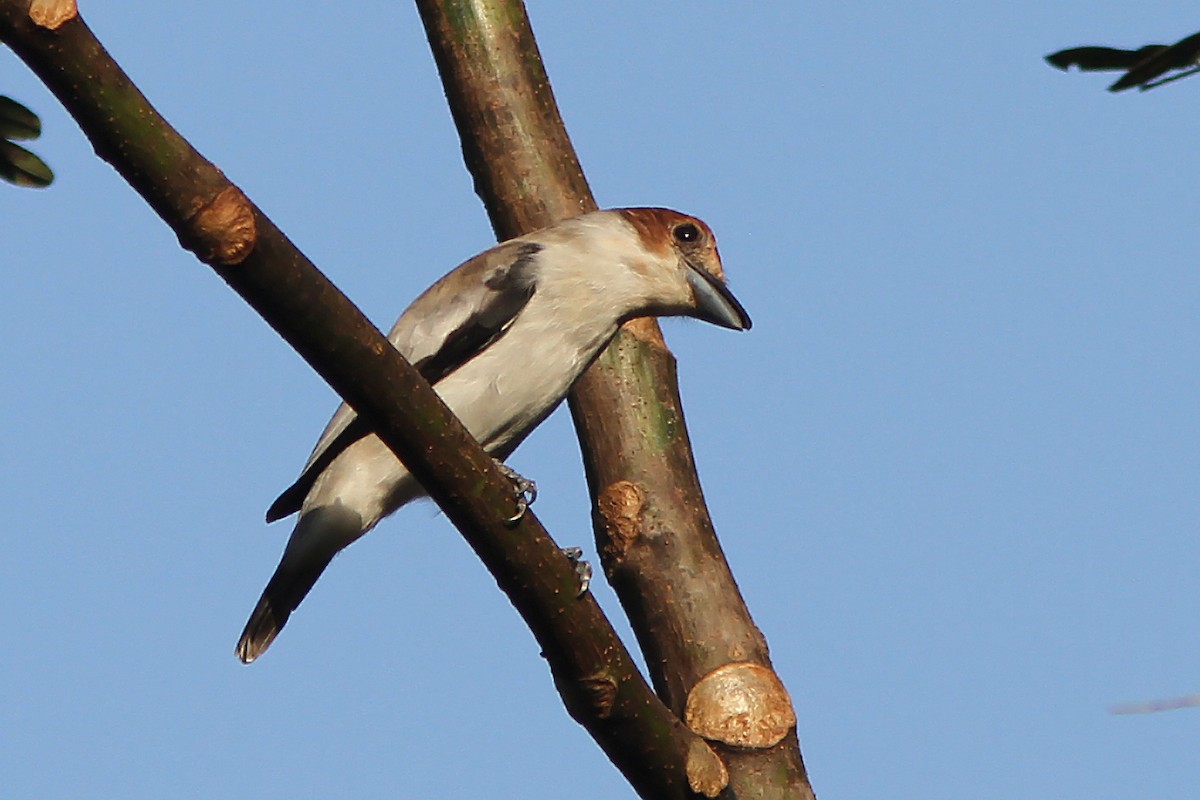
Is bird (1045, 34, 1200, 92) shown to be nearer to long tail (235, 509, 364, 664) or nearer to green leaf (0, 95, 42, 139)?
green leaf (0, 95, 42, 139)

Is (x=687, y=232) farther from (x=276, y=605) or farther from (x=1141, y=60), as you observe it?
(x=1141, y=60)

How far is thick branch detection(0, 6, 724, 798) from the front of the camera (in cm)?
272

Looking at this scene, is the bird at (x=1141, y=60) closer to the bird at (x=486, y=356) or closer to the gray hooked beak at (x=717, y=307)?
the bird at (x=486, y=356)

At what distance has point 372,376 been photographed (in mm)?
3078

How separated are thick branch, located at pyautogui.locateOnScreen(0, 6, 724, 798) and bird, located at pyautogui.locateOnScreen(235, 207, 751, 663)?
1932mm

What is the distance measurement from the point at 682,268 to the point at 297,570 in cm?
197

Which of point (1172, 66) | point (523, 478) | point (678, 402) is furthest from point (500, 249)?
point (1172, 66)

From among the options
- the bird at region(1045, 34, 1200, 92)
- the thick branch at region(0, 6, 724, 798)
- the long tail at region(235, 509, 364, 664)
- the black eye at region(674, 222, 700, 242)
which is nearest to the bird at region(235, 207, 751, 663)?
the long tail at region(235, 509, 364, 664)

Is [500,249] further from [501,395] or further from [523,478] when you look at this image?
[523,478]

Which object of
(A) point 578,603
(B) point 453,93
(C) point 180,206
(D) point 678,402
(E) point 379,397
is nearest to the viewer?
(C) point 180,206

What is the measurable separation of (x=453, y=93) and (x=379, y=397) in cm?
294

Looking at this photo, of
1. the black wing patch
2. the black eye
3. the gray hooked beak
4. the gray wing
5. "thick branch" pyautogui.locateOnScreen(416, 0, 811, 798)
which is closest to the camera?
the black wing patch

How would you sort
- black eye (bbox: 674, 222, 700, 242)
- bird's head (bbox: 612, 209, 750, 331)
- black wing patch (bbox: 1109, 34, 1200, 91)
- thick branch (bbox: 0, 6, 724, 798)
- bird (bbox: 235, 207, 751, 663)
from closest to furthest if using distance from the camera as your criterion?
black wing patch (bbox: 1109, 34, 1200, 91) < thick branch (bbox: 0, 6, 724, 798) < bird (bbox: 235, 207, 751, 663) < bird's head (bbox: 612, 209, 750, 331) < black eye (bbox: 674, 222, 700, 242)

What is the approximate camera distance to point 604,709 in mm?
3645
